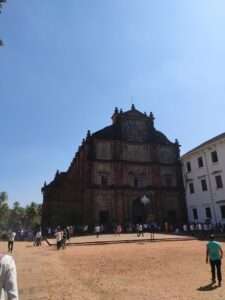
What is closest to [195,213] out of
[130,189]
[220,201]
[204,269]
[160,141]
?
[220,201]

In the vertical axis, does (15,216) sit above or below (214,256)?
above

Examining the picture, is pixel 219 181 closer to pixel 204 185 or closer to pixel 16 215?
pixel 204 185

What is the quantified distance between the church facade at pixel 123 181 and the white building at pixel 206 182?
6.86 feet

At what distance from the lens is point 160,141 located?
142 feet

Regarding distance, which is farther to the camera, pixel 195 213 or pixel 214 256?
pixel 195 213

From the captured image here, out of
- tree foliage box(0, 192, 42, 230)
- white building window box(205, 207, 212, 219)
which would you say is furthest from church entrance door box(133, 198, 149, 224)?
tree foliage box(0, 192, 42, 230)

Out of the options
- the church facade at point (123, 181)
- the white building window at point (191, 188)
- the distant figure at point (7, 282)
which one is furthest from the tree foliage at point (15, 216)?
the distant figure at point (7, 282)

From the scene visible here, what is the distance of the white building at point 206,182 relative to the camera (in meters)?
32.4

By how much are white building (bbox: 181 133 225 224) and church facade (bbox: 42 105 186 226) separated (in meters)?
2.09

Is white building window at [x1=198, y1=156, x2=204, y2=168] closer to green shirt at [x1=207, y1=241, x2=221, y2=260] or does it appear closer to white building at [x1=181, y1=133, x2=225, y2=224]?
white building at [x1=181, y1=133, x2=225, y2=224]

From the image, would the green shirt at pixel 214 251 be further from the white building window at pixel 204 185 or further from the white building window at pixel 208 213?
the white building window at pixel 204 185

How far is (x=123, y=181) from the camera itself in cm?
3847

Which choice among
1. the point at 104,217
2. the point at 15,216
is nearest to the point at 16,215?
the point at 15,216

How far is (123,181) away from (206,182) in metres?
11.8
